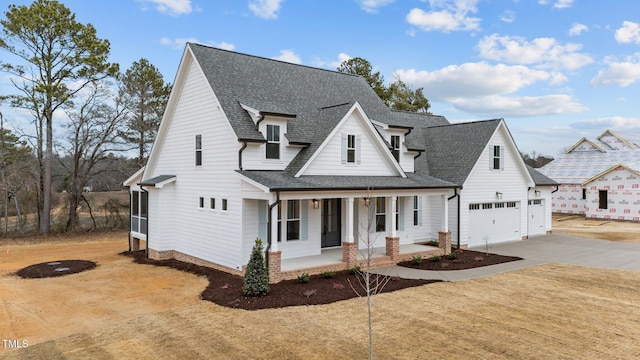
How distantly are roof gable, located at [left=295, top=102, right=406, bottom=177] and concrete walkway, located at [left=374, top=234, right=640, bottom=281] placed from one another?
4.37 meters

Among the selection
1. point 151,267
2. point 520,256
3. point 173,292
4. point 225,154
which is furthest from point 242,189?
point 520,256

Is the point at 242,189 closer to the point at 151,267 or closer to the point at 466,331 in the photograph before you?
the point at 151,267

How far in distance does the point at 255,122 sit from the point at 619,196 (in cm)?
3367

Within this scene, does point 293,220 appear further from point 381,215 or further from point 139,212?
point 139,212

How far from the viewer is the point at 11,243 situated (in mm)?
24078

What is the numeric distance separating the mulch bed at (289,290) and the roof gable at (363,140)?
401 cm

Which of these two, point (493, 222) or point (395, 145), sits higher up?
point (395, 145)

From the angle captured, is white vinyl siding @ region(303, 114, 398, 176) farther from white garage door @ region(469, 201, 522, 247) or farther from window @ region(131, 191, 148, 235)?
window @ region(131, 191, 148, 235)

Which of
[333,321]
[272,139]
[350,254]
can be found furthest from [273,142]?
[333,321]

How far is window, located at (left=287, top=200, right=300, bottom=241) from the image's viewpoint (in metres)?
15.5

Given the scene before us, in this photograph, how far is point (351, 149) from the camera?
16641 millimetres

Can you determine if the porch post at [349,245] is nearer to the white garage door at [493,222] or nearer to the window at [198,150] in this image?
the window at [198,150]

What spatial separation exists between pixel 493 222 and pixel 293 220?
12384 mm

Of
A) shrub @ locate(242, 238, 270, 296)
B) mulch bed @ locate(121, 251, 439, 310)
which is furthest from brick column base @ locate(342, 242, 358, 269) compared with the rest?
shrub @ locate(242, 238, 270, 296)
